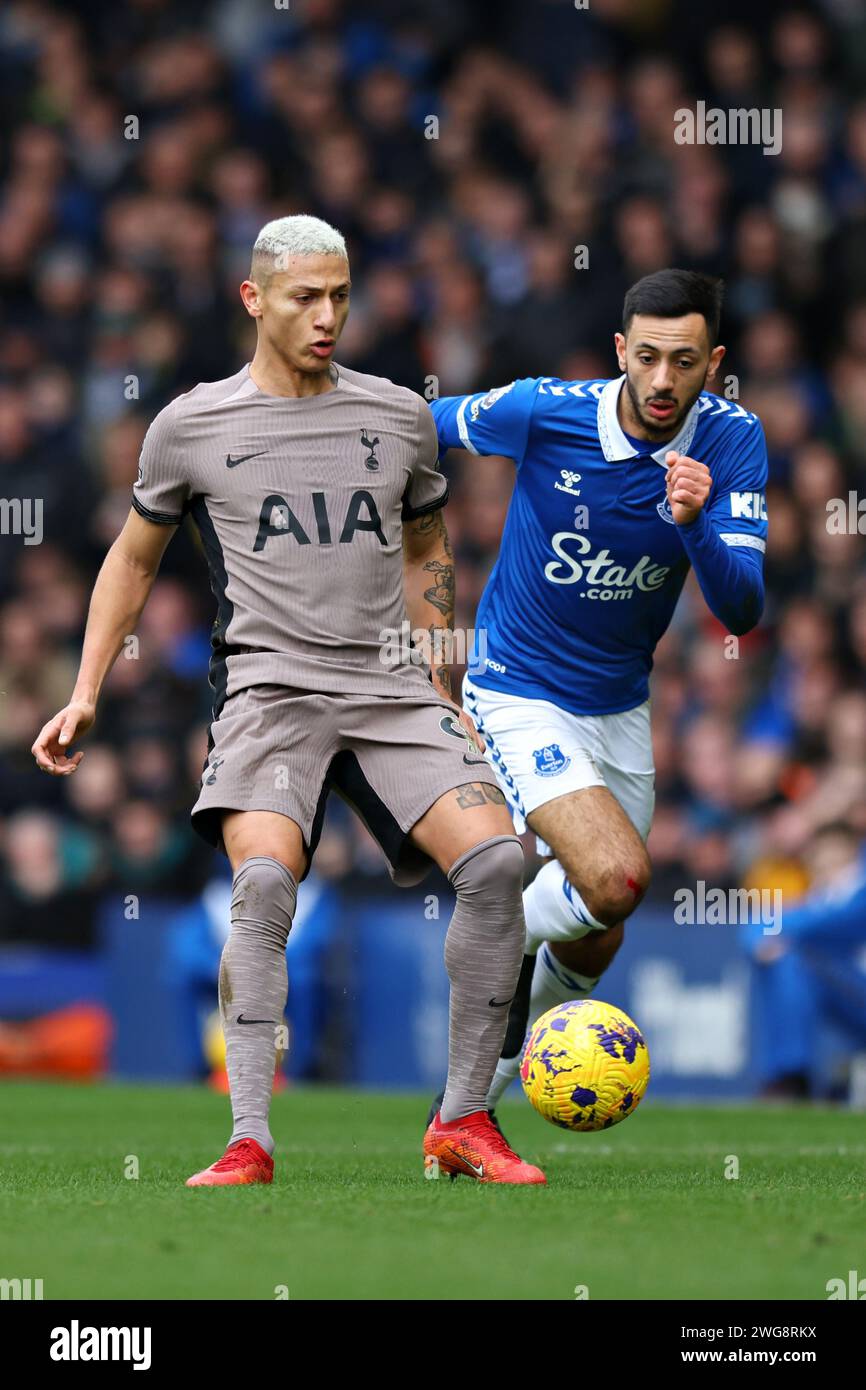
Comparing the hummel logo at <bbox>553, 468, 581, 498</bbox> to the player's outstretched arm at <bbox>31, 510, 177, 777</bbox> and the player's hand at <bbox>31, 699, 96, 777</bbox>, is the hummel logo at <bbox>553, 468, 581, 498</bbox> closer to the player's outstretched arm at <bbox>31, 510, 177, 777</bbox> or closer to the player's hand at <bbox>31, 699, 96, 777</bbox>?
the player's outstretched arm at <bbox>31, 510, 177, 777</bbox>

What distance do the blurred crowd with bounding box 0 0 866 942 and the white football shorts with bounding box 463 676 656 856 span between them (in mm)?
4341

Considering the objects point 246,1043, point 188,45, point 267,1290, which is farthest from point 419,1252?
point 188,45

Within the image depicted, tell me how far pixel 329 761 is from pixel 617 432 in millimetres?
1655

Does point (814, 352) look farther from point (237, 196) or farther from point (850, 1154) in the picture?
point (850, 1154)

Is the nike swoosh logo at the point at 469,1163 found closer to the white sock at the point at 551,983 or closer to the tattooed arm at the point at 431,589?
the tattooed arm at the point at 431,589

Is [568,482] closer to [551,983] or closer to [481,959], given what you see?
[551,983]

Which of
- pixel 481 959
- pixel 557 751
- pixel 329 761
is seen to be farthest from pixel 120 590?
pixel 557 751

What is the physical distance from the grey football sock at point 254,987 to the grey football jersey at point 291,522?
515 mm

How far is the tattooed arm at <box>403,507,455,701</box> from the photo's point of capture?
220 inches

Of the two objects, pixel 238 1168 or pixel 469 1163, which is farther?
pixel 469 1163

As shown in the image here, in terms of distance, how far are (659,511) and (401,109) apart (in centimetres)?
971

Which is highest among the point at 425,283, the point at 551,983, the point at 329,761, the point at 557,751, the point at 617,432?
the point at 425,283

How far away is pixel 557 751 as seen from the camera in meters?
6.47

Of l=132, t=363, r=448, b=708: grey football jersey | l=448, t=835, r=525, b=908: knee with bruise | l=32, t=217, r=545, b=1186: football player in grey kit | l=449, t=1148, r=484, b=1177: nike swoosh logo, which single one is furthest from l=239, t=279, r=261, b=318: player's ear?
l=449, t=1148, r=484, b=1177: nike swoosh logo
